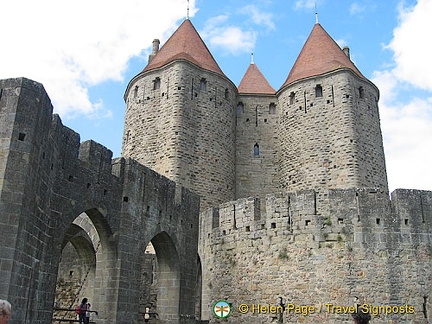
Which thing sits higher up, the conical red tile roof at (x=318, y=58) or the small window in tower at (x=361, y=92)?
the conical red tile roof at (x=318, y=58)

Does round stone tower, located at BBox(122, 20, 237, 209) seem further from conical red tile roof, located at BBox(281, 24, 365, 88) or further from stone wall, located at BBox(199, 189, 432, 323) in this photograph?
stone wall, located at BBox(199, 189, 432, 323)

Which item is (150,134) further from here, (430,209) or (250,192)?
(430,209)

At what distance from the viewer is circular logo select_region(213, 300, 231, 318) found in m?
13.3

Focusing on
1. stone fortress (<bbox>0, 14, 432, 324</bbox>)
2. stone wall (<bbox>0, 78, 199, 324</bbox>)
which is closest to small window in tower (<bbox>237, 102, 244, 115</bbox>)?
stone fortress (<bbox>0, 14, 432, 324</bbox>)

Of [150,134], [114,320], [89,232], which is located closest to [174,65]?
[150,134]

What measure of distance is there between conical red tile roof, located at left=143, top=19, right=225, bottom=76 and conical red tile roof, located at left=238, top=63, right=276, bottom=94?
8.30ft

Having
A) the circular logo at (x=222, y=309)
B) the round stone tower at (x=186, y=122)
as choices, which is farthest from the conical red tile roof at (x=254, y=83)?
the circular logo at (x=222, y=309)

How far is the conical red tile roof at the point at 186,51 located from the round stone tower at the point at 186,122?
1.8 inches

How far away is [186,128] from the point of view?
840 inches

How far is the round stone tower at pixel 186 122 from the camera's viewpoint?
20953mm

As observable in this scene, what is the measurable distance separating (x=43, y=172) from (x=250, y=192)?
1505 centimetres

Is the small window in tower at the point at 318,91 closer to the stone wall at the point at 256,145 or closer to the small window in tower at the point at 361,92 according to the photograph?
the small window in tower at the point at 361,92

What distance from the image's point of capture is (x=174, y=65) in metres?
22.3

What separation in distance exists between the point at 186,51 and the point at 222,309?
45.5ft
